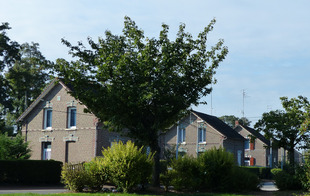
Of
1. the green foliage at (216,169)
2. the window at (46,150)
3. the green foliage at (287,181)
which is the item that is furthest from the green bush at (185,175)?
the window at (46,150)

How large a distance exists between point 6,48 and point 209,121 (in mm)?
23957

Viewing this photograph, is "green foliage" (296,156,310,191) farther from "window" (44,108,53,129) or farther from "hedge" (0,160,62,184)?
"window" (44,108,53,129)

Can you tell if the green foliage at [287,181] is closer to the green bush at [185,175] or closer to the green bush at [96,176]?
the green bush at [185,175]

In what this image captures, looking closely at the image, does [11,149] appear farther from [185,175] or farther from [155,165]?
[185,175]

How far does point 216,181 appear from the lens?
59.1 ft

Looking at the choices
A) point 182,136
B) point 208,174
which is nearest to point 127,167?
point 208,174

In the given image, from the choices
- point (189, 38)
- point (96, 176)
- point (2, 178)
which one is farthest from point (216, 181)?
point (2, 178)

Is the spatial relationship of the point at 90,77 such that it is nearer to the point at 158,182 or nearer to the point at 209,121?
the point at 158,182

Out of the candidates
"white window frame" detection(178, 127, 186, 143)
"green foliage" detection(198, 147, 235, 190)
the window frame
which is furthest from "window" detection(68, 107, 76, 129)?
"green foliage" detection(198, 147, 235, 190)

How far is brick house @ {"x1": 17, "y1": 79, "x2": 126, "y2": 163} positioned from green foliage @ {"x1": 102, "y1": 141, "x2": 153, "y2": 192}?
17003mm

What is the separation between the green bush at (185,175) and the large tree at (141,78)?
104cm

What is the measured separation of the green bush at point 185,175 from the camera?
17.2m

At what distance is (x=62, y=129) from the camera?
35.9 meters

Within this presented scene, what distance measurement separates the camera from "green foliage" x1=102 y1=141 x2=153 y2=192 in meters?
15.9
